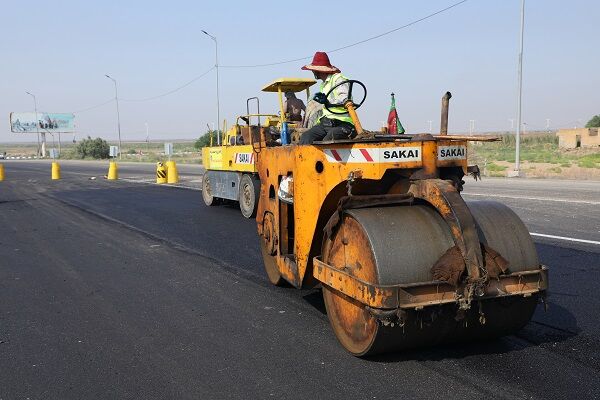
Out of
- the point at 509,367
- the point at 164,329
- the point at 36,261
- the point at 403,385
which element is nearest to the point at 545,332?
the point at 509,367

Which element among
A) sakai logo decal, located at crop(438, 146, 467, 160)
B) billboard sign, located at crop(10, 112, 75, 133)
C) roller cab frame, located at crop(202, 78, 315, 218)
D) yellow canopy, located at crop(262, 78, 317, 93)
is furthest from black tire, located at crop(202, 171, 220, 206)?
billboard sign, located at crop(10, 112, 75, 133)

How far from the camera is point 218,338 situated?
458cm

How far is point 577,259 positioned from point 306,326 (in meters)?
4.00

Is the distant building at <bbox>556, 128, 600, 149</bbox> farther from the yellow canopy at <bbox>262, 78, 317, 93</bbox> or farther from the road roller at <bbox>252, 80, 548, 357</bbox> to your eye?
the road roller at <bbox>252, 80, 548, 357</bbox>

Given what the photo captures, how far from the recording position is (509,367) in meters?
3.81

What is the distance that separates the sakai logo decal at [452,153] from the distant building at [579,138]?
52.3m

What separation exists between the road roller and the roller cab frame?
5891 millimetres

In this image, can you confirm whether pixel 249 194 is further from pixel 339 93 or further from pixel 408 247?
pixel 408 247

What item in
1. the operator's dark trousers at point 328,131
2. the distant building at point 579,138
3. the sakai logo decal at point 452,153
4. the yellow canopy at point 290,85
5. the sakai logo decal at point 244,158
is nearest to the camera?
the sakai logo decal at point 452,153

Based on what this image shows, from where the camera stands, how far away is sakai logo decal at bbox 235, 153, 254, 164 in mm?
12175

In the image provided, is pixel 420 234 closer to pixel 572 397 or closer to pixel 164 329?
pixel 572 397

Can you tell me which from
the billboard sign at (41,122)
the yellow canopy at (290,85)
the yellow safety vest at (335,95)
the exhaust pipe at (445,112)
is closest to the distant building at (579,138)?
the yellow canopy at (290,85)

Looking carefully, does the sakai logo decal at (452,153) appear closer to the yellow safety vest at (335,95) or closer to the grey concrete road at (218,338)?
the yellow safety vest at (335,95)

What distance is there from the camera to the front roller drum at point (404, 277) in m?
3.62
